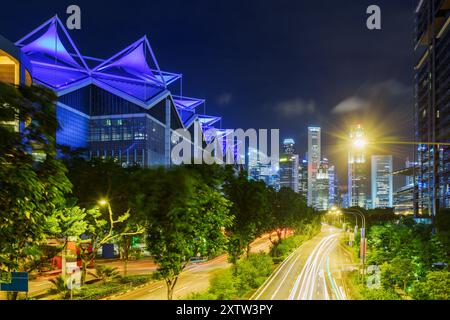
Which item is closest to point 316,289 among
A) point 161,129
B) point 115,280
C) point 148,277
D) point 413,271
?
point 413,271

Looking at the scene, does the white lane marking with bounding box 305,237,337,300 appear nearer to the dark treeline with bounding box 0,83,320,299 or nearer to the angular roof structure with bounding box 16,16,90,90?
the dark treeline with bounding box 0,83,320,299

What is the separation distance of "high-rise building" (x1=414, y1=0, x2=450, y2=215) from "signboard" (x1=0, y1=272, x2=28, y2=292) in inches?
3191

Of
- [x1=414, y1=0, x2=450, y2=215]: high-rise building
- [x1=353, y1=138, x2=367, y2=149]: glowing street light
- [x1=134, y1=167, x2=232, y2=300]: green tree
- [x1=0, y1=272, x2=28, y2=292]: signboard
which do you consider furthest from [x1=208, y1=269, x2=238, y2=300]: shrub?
[x1=414, y1=0, x2=450, y2=215]: high-rise building

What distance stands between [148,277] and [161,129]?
70481 millimetres

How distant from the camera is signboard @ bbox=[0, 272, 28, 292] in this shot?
32.1 ft

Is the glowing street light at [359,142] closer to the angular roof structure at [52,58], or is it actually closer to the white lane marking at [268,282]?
the white lane marking at [268,282]

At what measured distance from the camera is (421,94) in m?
94.9

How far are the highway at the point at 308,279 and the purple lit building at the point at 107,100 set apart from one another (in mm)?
48127

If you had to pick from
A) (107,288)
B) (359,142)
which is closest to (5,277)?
(359,142)

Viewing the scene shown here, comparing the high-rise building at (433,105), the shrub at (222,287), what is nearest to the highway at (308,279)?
the shrub at (222,287)

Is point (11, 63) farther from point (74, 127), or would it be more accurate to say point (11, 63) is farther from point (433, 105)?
point (433, 105)

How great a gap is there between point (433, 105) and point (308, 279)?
6627 cm
